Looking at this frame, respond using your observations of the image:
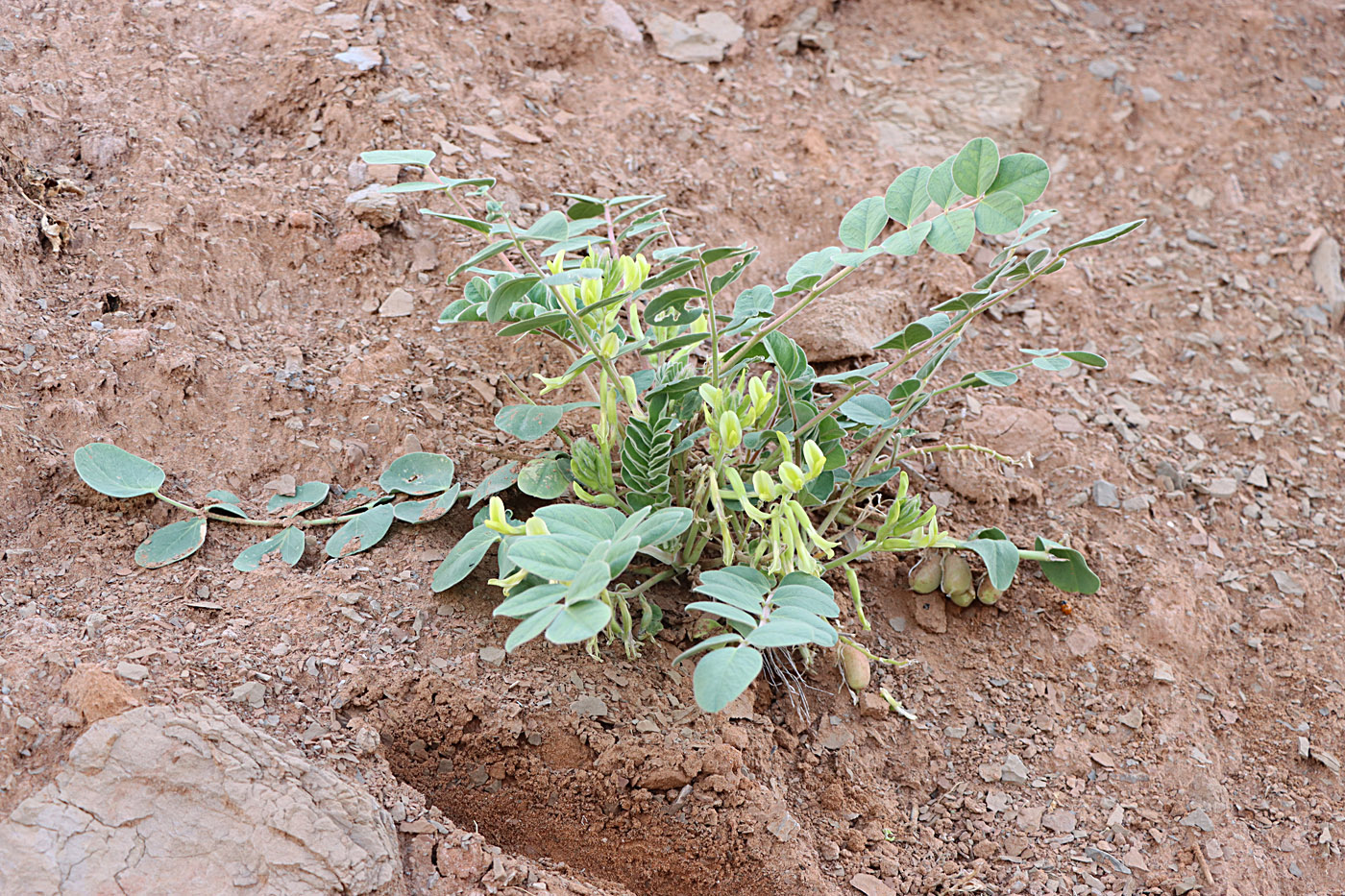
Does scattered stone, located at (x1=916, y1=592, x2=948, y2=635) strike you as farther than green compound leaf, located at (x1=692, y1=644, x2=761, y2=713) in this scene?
Yes

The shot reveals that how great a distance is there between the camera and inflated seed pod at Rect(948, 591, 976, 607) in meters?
1.75

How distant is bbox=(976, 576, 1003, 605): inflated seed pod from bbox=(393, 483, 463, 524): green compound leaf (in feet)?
2.94

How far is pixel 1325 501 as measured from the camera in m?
2.04

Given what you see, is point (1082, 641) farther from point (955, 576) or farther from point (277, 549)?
point (277, 549)

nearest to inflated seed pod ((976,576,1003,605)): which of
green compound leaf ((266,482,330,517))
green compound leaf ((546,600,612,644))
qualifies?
green compound leaf ((546,600,612,644))

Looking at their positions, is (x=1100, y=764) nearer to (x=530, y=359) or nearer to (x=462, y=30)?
(x=530, y=359)

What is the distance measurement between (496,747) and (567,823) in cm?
14

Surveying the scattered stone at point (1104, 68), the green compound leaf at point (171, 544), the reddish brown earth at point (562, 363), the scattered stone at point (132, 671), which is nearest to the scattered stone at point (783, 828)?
the reddish brown earth at point (562, 363)

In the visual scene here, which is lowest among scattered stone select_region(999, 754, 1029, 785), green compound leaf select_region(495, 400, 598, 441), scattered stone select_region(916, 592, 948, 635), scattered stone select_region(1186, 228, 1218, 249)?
scattered stone select_region(999, 754, 1029, 785)

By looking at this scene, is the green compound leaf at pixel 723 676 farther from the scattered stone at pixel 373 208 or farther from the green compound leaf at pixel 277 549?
the scattered stone at pixel 373 208

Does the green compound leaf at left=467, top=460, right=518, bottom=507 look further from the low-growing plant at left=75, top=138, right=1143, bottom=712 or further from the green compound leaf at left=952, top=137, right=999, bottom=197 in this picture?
the green compound leaf at left=952, top=137, right=999, bottom=197

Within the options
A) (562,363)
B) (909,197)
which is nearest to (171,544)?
(562,363)

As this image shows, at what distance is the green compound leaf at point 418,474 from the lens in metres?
1.63

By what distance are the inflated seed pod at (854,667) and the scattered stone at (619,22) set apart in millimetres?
1721
